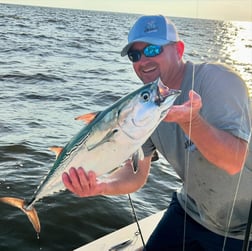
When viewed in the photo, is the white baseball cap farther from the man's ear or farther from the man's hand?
the man's hand

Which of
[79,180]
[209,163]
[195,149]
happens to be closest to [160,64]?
[195,149]

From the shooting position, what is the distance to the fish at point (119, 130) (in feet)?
7.32

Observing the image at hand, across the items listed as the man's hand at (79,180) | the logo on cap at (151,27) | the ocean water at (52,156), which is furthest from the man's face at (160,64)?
the man's hand at (79,180)

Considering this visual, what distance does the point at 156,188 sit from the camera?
26.2 ft

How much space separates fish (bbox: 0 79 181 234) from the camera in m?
2.23

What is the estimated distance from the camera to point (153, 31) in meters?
3.13

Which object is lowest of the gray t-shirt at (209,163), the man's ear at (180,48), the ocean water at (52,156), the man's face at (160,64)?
the ocean water at (52,156)

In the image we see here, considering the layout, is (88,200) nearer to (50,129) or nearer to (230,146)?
(50,129)

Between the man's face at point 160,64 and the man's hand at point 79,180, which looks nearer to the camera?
the man's hand at point 79,180

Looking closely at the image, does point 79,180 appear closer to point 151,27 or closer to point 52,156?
point 151,27

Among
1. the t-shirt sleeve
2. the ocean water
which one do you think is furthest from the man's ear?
the ocean water

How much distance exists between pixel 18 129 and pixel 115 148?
8.34m

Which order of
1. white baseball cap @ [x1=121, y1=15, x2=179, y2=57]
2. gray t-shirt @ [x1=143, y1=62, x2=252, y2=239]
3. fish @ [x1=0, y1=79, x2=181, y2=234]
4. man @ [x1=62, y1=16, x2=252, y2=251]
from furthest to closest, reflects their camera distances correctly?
1. white baseball cap @ [x1=121, y1=15, x2=179, y2=57]
2. gray t-shirt @ [x1=143, y1=62, x2=252, y2=239]
3. man @ [x1=62, y1=16, x2=252, y2=251]
4. fish @ [x1=0, y1=79, x2=181, y2=234]

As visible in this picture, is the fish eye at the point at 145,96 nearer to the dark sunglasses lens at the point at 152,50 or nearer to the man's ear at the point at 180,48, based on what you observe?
the dark sunglasses lens at the point at 152,50
